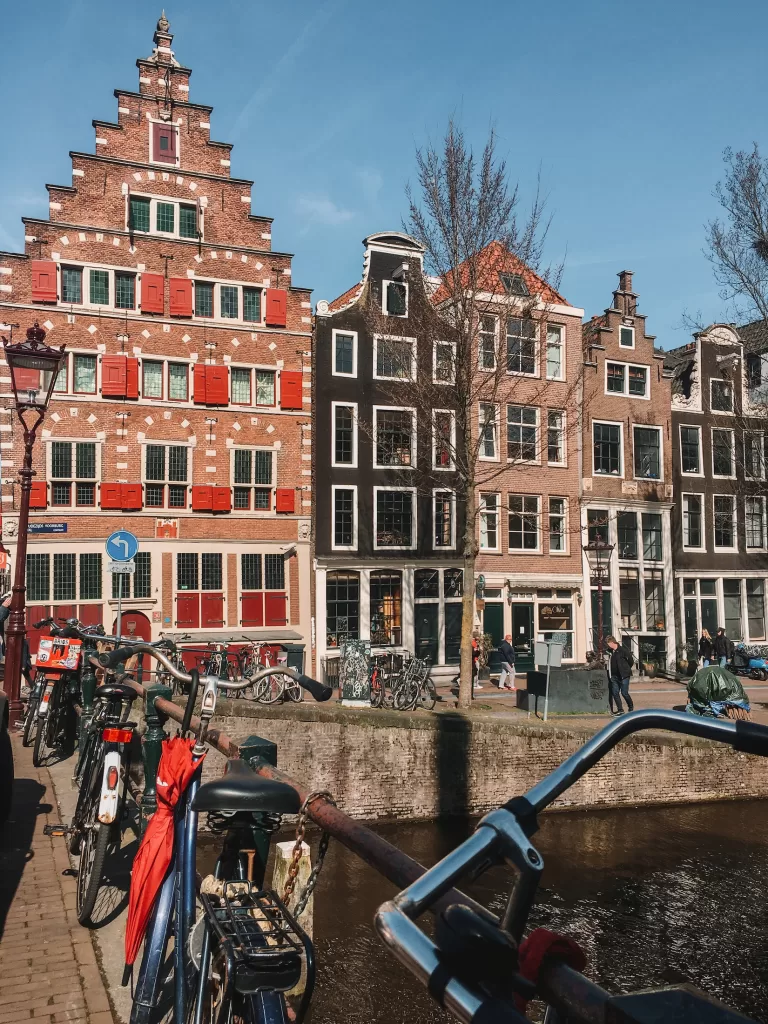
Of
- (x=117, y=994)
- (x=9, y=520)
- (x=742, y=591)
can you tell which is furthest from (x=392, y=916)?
(x=742, y=591)

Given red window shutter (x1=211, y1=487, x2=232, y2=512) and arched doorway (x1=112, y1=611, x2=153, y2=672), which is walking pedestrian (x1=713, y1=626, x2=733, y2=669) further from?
arched doorway (x1=112, y1=611, x2=153, y2=672)

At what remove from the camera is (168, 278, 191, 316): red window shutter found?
24.3m

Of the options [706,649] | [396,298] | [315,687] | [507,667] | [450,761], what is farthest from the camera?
[706,649]

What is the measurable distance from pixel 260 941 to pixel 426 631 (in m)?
24.6

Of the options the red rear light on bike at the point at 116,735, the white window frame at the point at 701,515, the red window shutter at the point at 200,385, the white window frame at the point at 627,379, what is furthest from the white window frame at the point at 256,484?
the red rear light on bike at the point at 116,735

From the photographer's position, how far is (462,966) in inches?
48.1

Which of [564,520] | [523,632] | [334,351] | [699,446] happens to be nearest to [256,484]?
[334,351]

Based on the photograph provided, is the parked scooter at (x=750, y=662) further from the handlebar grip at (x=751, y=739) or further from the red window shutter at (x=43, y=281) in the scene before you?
the handlebar grip at (x=751, y=739)

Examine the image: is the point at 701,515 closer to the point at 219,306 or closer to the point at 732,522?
the point at 732,522

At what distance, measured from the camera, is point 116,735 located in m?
5.18

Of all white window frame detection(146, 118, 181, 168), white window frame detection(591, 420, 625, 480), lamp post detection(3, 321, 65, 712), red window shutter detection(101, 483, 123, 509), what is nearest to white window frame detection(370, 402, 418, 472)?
red window shutter detection(101, 483, 123, 509)

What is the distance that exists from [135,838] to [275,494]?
64.6 feet

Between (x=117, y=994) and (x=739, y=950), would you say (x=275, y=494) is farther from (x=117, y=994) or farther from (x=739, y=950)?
(x=117, y=994)

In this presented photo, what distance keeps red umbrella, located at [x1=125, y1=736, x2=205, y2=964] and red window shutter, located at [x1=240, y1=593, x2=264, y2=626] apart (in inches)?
839
